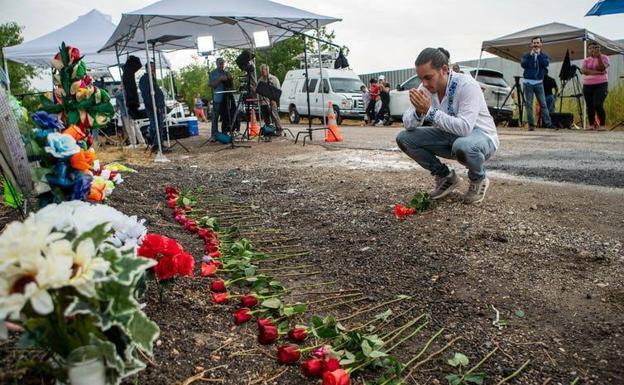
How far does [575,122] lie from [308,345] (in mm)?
13599

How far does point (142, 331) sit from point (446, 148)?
3421mm

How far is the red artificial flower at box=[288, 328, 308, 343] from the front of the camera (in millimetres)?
2041

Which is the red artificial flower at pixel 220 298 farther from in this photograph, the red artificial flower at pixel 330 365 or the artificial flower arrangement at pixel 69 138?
the red artificial flower at pixel 330 365

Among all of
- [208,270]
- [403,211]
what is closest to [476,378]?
[208,270]

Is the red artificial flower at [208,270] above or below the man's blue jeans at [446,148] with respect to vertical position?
below

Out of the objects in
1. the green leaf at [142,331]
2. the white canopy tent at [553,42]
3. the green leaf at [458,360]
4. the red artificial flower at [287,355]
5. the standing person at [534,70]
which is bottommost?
the green leaf at [458,360]

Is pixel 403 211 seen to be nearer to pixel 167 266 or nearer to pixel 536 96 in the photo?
pixel 167 266

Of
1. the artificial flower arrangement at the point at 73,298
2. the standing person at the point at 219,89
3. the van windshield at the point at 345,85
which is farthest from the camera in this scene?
the van windshield at the point at 345,85

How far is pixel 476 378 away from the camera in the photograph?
72.6 inches

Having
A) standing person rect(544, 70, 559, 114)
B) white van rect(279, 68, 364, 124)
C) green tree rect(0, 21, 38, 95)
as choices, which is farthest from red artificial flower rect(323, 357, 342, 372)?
green tree rect(0, 21, 38, 95)

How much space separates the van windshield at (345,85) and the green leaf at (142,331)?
18890mm

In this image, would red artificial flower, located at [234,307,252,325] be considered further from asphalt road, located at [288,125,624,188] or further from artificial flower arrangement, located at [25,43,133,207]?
asphalt road, located at [288,125,624,188]

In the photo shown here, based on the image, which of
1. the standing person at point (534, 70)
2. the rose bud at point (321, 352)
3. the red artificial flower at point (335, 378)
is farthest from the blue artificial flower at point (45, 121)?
the standing person at point (534, 70)

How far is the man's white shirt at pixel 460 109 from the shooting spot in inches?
152
